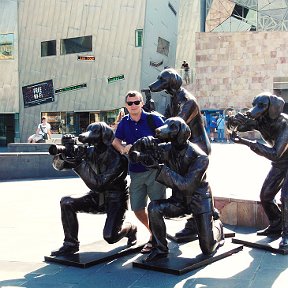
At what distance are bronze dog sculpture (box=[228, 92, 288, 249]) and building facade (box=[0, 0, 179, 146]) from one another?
78.8 ft

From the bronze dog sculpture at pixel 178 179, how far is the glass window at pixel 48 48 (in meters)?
27.2

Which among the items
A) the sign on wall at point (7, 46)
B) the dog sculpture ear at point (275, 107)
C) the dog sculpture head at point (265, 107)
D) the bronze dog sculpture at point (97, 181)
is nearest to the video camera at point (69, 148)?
the bronze dog sculpture at point (97, 181)

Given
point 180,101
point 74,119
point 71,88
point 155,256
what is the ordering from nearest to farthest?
point 155,256 < point 180,101 < point 71,88 < point 74,119

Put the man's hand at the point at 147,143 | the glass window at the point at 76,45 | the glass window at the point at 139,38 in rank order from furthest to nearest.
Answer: the glass window at the point at 76,45 → the glass window at the point at 139,38 → the man's hand at the point at 147,143

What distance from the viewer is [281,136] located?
5.46 m

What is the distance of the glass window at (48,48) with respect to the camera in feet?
102

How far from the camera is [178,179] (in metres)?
4.86

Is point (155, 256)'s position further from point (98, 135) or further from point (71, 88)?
point (71, 88)

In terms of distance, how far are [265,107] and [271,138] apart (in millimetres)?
421

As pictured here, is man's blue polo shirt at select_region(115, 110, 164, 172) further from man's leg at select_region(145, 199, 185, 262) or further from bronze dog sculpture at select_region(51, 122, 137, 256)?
man's leg at select_region(145, 199, 185, 262)

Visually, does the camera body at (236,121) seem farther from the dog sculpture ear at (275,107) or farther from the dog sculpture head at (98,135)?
the dog sculpture head at (98,135)

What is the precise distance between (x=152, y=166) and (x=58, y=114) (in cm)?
2750

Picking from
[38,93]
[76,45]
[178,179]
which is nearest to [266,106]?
[178,179]

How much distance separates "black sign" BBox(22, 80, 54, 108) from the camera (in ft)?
103
